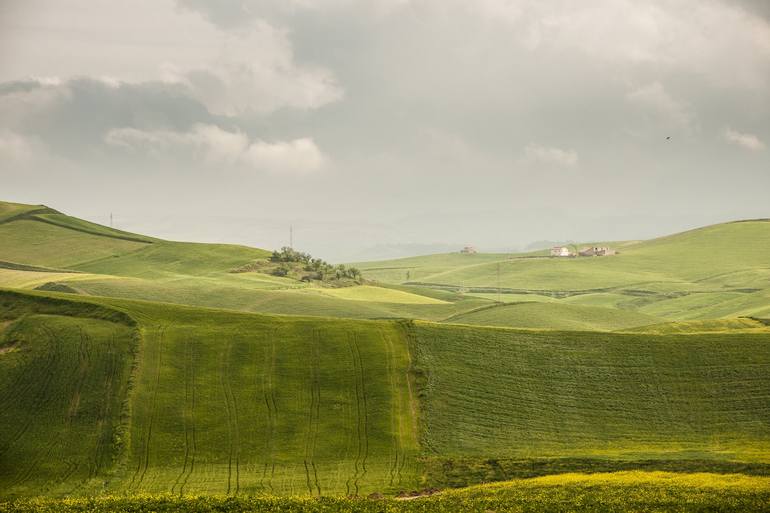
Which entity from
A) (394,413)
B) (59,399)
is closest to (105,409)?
(59,399)

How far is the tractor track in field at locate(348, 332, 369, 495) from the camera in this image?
184ft

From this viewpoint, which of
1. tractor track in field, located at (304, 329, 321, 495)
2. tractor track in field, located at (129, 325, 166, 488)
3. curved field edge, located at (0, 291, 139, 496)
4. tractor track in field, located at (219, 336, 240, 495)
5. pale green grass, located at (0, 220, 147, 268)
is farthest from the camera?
pale green grass, located at (0, 220, 147, 268)

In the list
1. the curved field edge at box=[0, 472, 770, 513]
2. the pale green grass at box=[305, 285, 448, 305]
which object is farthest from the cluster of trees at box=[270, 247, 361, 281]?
the curved field edge at box=[0, 472, 770, 513]

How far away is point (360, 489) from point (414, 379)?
54.4 feet

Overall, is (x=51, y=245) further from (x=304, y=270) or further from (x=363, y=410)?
(x=363, y=410)

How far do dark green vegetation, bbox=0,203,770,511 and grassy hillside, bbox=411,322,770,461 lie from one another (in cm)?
17

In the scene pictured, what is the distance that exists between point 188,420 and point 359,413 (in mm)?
13169

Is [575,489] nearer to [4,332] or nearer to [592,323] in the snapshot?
[4,332]

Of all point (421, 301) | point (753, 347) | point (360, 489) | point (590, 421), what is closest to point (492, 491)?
point (360, 489)

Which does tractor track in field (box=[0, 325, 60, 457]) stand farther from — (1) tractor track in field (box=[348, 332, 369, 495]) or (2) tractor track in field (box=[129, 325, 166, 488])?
(1) tractor track in field (box=[348, 332, 369, 495])

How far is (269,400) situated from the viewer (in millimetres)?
63406

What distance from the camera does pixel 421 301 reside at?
147 meters

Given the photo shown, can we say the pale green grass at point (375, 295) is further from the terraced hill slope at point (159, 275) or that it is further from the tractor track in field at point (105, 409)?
the tractor track in field at point (105, 409)

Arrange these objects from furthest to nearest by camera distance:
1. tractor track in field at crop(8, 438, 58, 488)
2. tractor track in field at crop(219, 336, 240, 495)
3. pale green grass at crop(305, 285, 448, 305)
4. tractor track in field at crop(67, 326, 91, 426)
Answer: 1. pale green grass at crop(305, 285, 448, 305)
2. tractor track in field at crop(67, 326, 91, 426)
3. tractor track in field at crop(219, 336, 240, 495)
4. tractor track in field at crop(8, 438, 58, 488)
